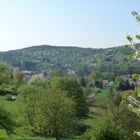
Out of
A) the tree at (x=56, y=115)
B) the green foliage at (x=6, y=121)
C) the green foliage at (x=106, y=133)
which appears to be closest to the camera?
the green foliage at (x=106, y=133)

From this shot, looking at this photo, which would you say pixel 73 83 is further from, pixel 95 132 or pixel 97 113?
pixel 95 132

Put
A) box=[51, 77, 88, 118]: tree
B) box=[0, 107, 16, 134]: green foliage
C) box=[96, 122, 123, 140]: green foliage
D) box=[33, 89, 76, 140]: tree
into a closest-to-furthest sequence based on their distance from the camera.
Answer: box=[96, 122, 123, 140]: green foliage → box=[33, 89, 76, 140]: tree → box=[0, 107, 16, 134]: green foliage → box=[51, 77, 88, 118]: tree

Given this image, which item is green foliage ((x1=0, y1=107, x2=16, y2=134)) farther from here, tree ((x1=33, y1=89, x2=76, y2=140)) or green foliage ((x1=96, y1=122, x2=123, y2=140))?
green foliage ((x1=96, y1=122, x2=123, y2=140))

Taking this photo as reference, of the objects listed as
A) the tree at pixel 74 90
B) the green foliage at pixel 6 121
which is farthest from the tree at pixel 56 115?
the tree at pixel 74 90

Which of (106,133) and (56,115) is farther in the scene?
(56,115)

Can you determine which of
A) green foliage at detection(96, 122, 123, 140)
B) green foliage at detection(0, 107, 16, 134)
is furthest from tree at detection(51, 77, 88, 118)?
green foliage at detection(96, 122, 123, 140)

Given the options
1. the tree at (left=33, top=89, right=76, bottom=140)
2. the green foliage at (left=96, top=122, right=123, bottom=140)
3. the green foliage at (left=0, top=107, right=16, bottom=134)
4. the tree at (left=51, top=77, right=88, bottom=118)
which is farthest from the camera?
the tree at (left=51, top=77, right=88, bottom=118)

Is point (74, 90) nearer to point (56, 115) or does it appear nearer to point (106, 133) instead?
point (56, 115)

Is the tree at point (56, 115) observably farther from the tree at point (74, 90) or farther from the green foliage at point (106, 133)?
the tree at point (74, 90)

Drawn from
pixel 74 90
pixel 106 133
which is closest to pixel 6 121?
pixel 106 133

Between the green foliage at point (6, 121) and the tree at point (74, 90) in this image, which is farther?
the tree at point (74, 90)

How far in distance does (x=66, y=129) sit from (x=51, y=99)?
14.8 ft

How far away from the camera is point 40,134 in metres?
71.8

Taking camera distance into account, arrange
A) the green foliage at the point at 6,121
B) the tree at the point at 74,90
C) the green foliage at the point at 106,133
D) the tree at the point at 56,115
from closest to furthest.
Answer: the green foliage at the point at 106,133 → the tree at the point at 56,115 → the green foliage at the point at 6,121 → the tree at the point at 74,90
